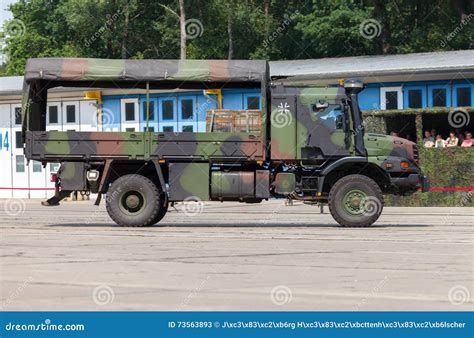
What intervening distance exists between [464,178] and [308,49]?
32.9 metres

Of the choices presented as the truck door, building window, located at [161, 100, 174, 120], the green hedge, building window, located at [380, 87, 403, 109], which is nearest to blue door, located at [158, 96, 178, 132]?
building window, located at [161, 100, 174, 120]

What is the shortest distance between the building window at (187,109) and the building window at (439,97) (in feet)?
27.6

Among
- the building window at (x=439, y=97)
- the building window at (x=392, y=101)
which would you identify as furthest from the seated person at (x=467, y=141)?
the building window at (x=392, y=101)

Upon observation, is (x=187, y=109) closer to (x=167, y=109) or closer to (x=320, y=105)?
(x=167, y=109)

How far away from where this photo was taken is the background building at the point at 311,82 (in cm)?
3647

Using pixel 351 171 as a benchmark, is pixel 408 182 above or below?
below

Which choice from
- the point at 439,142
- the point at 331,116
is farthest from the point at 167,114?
the point at 331,116

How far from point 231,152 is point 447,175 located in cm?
1322

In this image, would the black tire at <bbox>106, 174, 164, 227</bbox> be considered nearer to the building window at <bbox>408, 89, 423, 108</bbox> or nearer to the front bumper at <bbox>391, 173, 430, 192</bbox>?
the front bumper at <bbox>391, 173, 430, 192</bbox>

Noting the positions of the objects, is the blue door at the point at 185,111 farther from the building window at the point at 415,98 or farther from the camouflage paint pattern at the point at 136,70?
A: the camouflage paint pattern at the point at 136,70

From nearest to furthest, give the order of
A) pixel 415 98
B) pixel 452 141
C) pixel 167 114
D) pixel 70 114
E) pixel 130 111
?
pixel 452 141
pixel 415 98
pixel 167 114
pixel 130 111
pixel 70 114

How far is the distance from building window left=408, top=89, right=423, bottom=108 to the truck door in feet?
55.9

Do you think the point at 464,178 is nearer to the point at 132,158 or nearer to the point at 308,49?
the point at 132,158

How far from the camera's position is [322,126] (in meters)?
22.8
